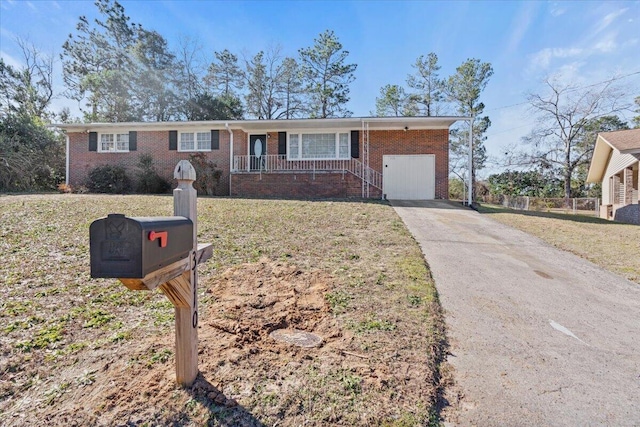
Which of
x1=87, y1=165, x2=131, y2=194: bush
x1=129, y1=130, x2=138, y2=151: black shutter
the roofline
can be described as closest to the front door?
the roofline

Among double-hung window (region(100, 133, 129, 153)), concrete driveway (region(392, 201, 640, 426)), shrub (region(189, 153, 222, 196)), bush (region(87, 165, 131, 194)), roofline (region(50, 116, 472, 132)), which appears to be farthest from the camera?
double-hung window (region(100, 133, 129, 153))

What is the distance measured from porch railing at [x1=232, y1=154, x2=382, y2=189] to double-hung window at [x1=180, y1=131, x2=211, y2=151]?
5.42 feet

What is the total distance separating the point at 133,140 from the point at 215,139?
3.95 meters

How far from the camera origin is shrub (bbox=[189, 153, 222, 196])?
515 inches

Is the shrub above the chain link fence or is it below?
above

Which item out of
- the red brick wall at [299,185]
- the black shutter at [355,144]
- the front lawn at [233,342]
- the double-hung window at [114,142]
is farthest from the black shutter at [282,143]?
the front lawn at [233,342]

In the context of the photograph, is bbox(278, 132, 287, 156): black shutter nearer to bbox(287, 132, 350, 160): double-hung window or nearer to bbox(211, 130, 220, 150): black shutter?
bbox(287, 132, 350, 160): double-hung window

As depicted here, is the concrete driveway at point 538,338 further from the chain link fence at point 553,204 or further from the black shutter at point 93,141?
the chain link fence at point 553,204

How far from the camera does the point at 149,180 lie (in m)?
13.9

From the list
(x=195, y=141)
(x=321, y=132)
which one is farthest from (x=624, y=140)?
(x=195, y=141)

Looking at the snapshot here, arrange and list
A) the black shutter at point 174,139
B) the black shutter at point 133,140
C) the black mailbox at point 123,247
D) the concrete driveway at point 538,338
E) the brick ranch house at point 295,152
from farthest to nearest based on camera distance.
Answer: the black shutter at point 133,140
the black shutter at point 174,139
the brick ranch house at point 295,152
the concrete driveway at point 538,338
the black mailbox at point 123,247

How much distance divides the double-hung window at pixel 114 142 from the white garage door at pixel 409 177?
39.2 ft

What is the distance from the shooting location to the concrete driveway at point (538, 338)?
6.23 ft

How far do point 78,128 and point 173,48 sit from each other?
630 inches
